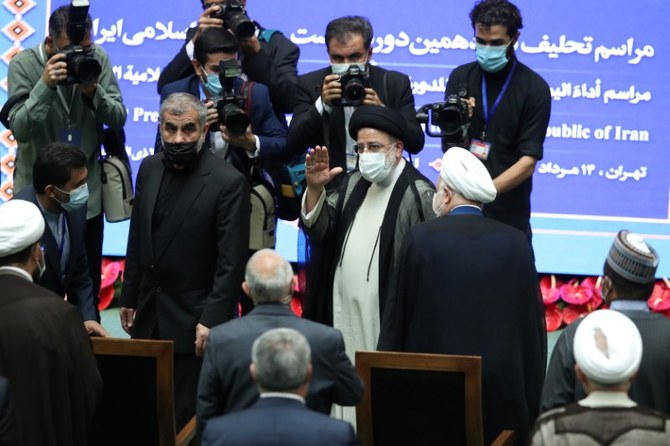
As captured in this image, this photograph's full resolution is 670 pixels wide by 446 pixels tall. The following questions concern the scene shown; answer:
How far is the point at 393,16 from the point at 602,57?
1167 millimetres

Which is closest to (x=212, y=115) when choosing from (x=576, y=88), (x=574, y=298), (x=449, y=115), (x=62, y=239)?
(x=62, y=239)

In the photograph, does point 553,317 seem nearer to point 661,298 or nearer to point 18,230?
point 661,298

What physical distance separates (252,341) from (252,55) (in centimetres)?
264

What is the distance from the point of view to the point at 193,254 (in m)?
5.68

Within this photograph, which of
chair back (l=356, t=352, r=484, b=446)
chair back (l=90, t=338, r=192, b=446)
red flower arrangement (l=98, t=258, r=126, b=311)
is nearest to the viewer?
chair back (l=356, t=352, r=484, b=446)

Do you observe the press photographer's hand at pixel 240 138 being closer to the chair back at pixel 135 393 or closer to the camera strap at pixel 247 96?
the camera strap at pixel 247 96

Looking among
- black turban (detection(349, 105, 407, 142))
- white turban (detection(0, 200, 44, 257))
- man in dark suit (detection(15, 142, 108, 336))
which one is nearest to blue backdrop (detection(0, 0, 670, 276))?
black turban (detection(349, 105, 407, 142))

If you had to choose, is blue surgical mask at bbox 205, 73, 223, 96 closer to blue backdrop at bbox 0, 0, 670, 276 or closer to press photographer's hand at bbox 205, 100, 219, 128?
press photographer's hand at bbox 205, 100, 219, 128

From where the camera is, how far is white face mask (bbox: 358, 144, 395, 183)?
18.6ft

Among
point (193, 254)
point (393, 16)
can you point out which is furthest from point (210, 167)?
point (393, 16)

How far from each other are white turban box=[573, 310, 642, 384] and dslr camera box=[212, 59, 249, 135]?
2.47 m

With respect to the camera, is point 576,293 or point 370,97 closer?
point 370,97

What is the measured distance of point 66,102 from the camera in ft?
21.5

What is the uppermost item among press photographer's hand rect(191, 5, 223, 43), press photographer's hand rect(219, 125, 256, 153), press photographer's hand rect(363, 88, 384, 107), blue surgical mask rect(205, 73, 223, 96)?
press photographer's hand rect(191, 5, 223, 43)
